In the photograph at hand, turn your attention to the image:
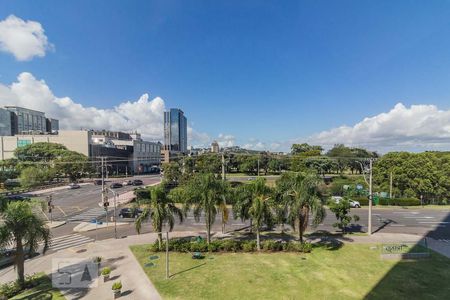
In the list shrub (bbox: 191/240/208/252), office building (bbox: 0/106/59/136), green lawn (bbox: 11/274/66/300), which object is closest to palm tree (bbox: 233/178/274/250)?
shrub (bbox: 191/240/208/252)

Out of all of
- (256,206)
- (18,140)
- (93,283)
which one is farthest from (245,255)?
(18,140)

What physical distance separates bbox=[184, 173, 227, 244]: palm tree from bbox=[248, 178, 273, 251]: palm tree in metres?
3.11

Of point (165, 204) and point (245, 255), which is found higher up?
point (165, 204)

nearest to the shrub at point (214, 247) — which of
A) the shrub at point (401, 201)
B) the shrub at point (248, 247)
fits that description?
the shrub at point (248, 247)

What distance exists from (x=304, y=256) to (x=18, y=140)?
113 metres

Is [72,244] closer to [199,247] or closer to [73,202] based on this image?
[199,247]

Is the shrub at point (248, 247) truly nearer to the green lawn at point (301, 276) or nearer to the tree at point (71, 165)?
the green lawn at point (301, 276)

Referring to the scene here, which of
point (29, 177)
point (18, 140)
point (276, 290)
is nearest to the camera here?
point (276, 290)

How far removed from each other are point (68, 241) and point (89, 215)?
1087 centimetres

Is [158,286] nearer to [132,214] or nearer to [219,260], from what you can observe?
[219,260]

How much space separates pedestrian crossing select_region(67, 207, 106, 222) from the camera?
3322 cm

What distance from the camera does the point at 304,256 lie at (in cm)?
2009

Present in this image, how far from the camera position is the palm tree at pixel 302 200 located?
1954 centimetres

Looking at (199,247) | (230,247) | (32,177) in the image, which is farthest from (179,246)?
(32,177)
